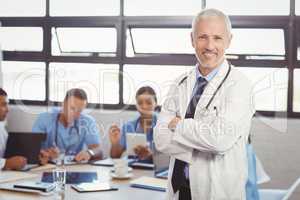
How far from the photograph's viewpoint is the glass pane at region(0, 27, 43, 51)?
455cm

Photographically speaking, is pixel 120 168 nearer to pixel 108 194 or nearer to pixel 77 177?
pixel 77 177

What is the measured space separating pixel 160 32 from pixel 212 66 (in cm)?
237

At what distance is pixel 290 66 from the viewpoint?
3824 millimetres

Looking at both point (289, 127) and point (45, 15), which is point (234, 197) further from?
point (45, 15)

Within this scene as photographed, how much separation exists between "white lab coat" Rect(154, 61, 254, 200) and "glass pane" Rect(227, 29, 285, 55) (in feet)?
7.16

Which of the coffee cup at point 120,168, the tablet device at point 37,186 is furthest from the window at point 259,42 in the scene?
the tablet device at point 37,186

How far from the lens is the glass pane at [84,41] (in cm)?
434

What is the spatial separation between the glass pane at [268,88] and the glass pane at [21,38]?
2.27m

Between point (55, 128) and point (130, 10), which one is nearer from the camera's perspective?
point (55, 128)

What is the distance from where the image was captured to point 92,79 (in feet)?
14.5

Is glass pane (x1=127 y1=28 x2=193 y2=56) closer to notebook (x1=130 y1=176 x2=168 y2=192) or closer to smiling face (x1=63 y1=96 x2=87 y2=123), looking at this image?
smiling face (x1=63 y1=96 x2=87 y2=123)

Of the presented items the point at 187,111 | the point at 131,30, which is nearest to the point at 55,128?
the point at 131,30

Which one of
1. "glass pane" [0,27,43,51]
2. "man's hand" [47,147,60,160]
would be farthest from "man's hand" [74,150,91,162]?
"glass pane" [0,27,43,51]

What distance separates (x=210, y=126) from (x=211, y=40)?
1.28 feet
